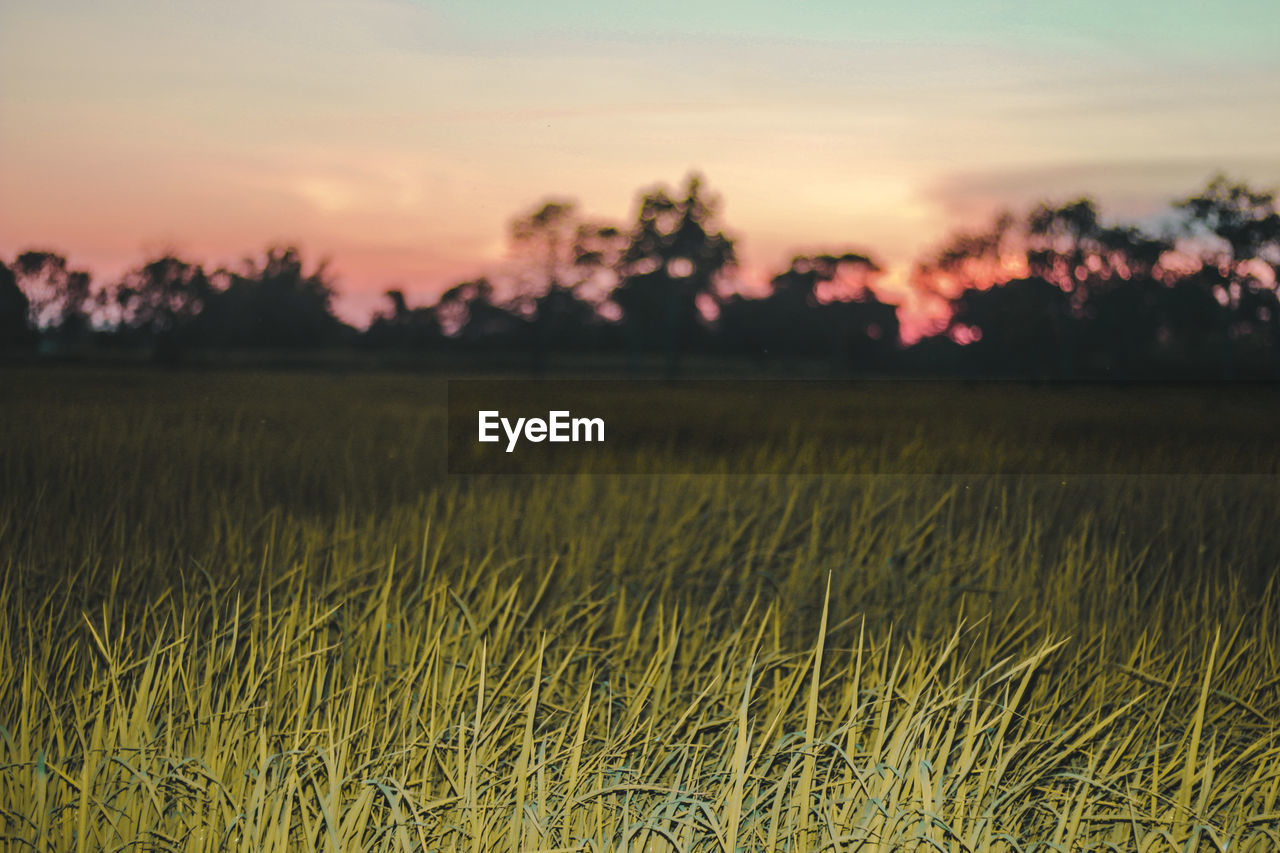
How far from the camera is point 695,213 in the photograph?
6.88m

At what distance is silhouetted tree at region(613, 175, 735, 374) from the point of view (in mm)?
6816

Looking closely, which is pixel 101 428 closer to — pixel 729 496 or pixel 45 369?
pixel 45 369

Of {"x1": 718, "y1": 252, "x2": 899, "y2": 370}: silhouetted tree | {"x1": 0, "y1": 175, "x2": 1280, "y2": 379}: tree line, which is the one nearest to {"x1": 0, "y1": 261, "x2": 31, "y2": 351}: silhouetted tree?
{"x1": 0, "y1": 175, "x2": 1280, "y2": 379}: tree line

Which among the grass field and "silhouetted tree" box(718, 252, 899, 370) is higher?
"silhouetted tree" box(718, 252, 899, 370)

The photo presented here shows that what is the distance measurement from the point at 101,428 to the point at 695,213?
377 cm

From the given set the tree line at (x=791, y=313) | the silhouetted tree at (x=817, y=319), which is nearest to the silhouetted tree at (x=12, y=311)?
the tree line at (x=791, y=313)

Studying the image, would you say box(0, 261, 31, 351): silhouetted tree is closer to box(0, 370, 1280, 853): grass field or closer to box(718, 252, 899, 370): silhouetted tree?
box(0, 370, 1280, 853): grass field

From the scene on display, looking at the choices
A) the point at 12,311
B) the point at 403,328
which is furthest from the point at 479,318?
the point at 12,311

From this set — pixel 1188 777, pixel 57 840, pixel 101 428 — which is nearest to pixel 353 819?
pixel 57 840

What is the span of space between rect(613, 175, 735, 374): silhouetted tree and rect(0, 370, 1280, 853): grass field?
3.94 ft

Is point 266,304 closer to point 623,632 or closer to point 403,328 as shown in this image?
point 403,328

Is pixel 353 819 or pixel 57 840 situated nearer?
pixel 353 819

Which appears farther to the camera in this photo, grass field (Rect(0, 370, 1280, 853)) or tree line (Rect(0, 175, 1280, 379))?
tree line (Rect(0, 175, 1280, 379))

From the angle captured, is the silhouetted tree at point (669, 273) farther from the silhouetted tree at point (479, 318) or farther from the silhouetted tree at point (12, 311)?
the silhouetted tree at point (12, 311)
